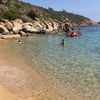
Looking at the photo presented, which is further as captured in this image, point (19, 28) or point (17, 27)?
point (19, 28)

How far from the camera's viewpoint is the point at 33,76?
20281 millimetres

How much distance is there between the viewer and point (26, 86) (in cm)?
1736

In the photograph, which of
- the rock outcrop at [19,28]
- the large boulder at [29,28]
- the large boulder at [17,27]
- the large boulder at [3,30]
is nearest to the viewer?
the large boulder at [3,30]

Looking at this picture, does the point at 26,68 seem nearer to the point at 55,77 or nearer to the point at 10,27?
the point at 55,77

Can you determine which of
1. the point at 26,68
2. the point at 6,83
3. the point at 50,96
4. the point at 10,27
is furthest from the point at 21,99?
the point at 10,27

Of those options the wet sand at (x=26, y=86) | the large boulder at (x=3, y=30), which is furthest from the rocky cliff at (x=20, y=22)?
the wet sand at (x=26, y=86)

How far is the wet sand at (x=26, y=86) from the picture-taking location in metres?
15.2

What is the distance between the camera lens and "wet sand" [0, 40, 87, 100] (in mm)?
15219

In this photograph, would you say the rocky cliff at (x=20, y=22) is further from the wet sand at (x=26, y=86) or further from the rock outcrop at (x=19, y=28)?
the wet sand at (x=26, y=86)

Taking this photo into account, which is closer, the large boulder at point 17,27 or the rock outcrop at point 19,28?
the rock outcrop at point 19,28

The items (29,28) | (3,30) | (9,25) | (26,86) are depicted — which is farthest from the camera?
(29,28)

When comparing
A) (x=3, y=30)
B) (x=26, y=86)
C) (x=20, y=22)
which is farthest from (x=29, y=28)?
(x=26, y=86)

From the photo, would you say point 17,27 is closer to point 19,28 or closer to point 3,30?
point 19,28

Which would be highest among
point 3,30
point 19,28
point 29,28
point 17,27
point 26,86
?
point 26,86
